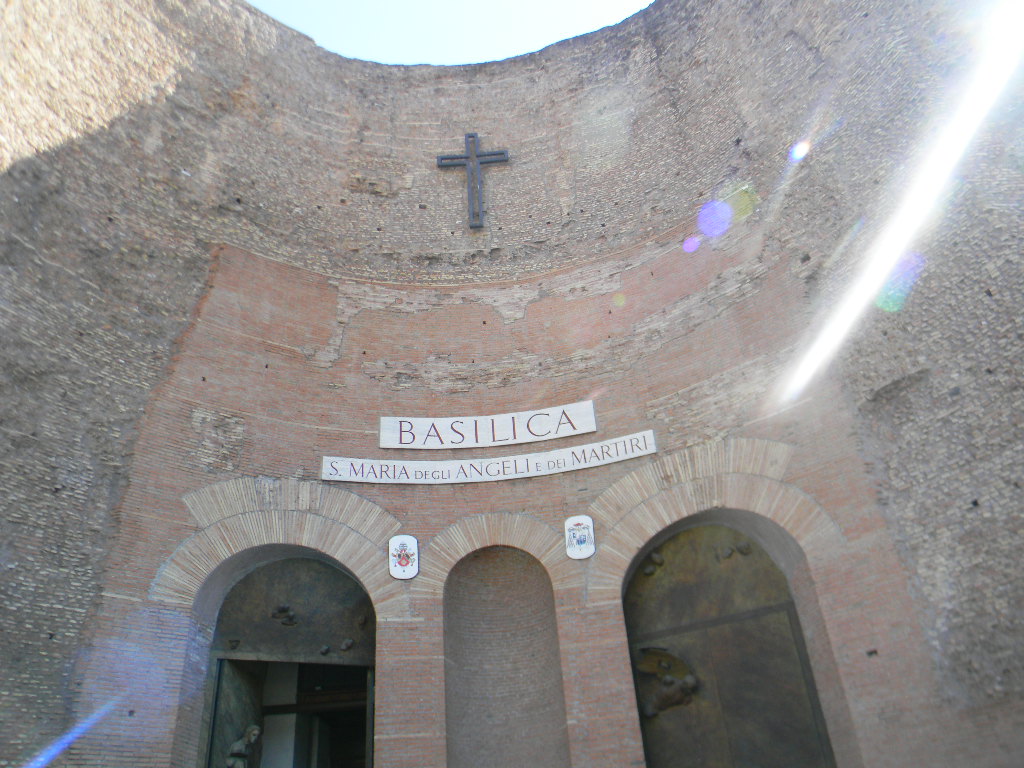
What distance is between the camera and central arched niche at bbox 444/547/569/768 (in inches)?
360

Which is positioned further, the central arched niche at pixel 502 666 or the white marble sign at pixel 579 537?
the white marble sign at pixel 579 537

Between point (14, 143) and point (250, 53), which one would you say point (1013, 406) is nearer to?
point (14, 143)

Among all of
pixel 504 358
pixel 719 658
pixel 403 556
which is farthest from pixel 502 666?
pixel 504 358

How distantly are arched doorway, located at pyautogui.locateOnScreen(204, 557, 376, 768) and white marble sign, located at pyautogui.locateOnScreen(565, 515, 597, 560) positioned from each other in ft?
8.48

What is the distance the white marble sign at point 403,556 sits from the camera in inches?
373

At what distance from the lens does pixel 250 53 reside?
1241 centimetres

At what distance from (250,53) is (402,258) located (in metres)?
4.02

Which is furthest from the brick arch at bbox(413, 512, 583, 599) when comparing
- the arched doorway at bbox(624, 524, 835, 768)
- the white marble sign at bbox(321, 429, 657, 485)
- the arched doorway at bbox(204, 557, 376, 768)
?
the arched doorway at bbox(204, 557, 376, 768)

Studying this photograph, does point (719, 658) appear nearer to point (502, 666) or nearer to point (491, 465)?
point (502, 666)

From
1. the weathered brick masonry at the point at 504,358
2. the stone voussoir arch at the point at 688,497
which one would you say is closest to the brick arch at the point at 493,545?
the weathered brick masonry at the point at 504,358

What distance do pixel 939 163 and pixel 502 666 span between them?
7291mm

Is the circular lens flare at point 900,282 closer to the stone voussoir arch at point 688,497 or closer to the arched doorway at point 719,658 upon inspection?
the stone voussoir arch at point 688,497

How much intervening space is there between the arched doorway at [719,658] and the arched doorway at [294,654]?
10.9ft

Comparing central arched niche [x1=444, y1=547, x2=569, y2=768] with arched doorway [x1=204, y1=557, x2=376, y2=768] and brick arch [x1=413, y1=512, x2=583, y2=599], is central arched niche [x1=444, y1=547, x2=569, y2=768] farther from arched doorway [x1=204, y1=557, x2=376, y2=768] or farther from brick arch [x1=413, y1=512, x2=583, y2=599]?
arched doorway [x1=204, y1=557, x2=376, y2=768]
